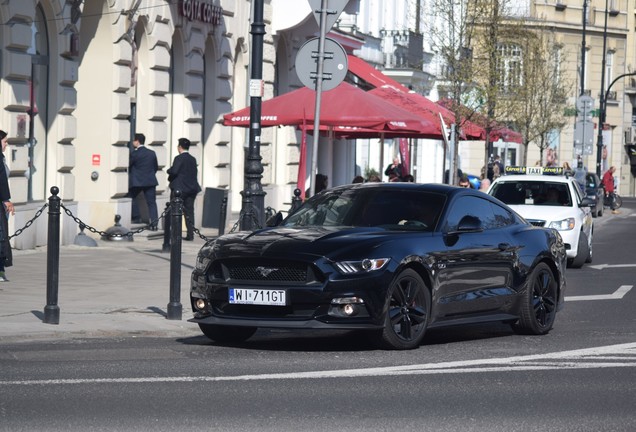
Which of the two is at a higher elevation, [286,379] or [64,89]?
[64,89]

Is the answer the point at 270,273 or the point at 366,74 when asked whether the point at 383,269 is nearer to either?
the point at 270,273

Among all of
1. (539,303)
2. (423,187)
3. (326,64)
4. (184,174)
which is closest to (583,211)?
(184,174)

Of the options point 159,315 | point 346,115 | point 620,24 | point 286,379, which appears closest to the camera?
point 286,379

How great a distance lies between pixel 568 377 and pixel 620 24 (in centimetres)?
7460

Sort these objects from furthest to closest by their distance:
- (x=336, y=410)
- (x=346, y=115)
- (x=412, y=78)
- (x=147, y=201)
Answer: (x=412, y=78), (x=147, y=201), (x=346, y=115), (x=336, y=410)

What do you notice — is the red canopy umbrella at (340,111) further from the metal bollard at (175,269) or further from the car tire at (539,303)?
the car tire at (539,303)

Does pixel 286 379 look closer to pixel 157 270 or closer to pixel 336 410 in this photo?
pixel 336 410

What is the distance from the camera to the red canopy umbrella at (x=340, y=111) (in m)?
23.0

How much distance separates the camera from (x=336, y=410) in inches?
346

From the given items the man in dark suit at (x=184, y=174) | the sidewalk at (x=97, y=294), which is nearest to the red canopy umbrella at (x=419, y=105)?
the man in dark suit at (x=184, y=174)

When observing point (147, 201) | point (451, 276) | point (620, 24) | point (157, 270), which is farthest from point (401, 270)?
point (620, 24)

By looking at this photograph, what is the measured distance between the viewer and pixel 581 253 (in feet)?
81.4

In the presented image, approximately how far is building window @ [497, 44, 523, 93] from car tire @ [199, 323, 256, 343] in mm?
28877

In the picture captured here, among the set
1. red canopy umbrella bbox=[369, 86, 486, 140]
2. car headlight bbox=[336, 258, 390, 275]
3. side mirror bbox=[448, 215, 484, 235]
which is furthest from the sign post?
red canopy umbrella bbox=[369, 86, 486, 140]
